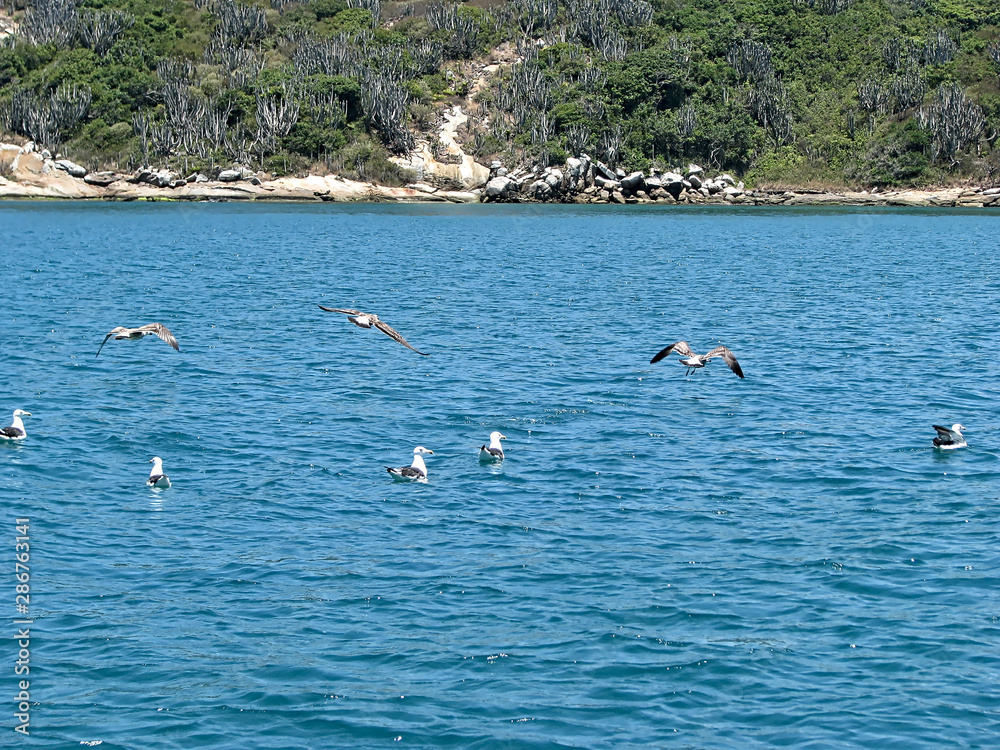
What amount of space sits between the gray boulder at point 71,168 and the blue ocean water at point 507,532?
65.1m

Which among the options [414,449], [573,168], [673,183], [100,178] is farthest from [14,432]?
[673,183]

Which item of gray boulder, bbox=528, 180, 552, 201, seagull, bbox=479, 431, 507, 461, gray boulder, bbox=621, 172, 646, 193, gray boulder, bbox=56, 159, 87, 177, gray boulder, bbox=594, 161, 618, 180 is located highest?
gray boulder, bbox=594, 161, 618, 180

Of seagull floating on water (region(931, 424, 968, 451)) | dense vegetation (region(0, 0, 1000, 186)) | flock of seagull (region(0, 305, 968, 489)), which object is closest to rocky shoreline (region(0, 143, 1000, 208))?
dense vegetation (region(0, 0, 1000, 186))

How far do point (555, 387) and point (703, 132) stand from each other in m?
→ 84.2

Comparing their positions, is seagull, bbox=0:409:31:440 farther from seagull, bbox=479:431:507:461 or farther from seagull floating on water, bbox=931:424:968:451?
seagull floating on water, bbox=931:424:968:451

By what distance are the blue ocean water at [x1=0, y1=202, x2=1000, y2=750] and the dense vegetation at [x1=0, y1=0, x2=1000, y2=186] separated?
70.4 metres

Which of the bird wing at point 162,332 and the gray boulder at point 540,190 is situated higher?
the gray boulder at point 540,190

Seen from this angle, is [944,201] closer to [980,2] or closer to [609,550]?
[980,2]

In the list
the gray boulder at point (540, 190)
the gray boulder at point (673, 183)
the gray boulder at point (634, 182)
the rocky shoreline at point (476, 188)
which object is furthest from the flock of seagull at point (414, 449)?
the gray boulder at point (673, 183)

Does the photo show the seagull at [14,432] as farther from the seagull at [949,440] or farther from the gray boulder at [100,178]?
the gray boulder at [100,178]

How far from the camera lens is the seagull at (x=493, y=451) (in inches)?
726

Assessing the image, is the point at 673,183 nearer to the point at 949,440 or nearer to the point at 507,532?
the point at 949,440

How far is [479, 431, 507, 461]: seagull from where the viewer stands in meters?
18.4

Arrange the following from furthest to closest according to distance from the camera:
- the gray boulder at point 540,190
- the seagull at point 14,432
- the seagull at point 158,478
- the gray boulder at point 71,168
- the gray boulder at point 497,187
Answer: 1. the gray boulder at point 540,190
2. the gray boulder at point 497,187
3. the gray boulder at point 71,168
4. the seagull at point 14,432
5. the seagull at point 158,478
